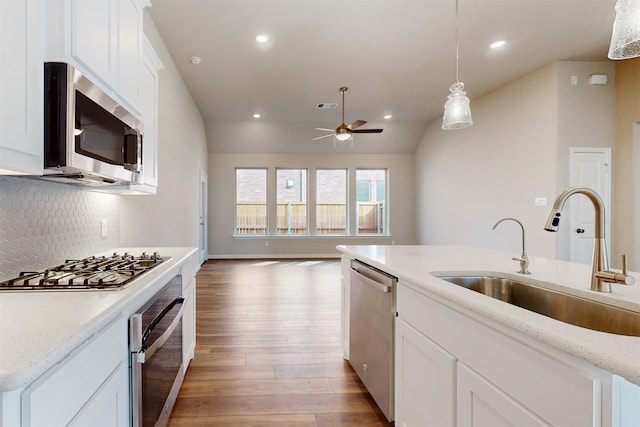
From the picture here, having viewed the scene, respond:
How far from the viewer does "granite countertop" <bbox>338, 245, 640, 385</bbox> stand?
677 mm

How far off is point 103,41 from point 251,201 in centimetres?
709

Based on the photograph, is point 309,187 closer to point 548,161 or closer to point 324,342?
point 548,161

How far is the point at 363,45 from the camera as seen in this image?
12.9 feet

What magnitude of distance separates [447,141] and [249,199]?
491 cm

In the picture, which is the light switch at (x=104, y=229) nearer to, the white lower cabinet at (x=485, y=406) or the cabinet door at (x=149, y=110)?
the cabinet door at (x=149, y=110)

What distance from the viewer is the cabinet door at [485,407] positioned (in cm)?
88

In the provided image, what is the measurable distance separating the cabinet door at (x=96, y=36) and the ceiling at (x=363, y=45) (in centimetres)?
190

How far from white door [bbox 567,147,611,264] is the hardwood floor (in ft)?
11.1

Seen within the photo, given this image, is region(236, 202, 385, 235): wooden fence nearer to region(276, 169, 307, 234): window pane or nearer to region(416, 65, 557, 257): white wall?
region(276, 169, 307, 234): window pane

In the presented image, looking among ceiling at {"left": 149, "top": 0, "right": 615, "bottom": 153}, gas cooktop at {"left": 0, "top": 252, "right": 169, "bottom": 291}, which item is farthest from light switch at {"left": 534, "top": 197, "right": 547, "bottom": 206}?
gas cooktop at {"left": 0, "top": 252, "right": 169, "bottom": 291}

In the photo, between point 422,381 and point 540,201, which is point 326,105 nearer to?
point 540,201

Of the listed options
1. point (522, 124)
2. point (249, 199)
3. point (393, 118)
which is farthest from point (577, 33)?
point (249, 199)

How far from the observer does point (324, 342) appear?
3.00m

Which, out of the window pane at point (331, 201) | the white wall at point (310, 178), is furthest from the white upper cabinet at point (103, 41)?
the window pane at point (331, 201)
